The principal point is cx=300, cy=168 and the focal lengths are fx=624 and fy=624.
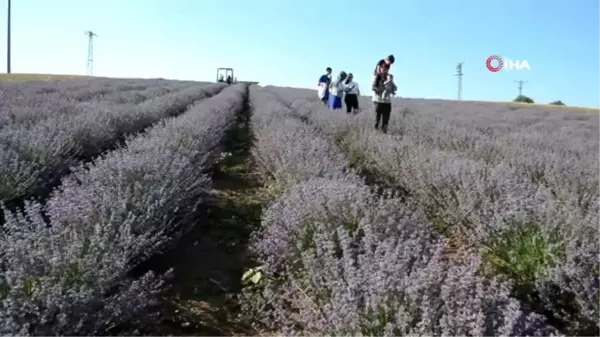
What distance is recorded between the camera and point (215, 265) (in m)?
4.06

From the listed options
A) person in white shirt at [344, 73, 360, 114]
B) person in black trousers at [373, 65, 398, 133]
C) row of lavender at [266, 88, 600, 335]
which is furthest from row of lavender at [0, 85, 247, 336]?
person in white shirt at [344, 73, 360, 114]

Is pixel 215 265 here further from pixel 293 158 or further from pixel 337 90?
pixel 337 90

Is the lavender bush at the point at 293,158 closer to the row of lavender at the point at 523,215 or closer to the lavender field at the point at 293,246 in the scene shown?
the lavender field at the point at 293,246

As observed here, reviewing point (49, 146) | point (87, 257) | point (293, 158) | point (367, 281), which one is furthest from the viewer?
point (293, 158)

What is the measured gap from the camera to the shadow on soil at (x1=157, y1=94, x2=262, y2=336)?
3.14 meters

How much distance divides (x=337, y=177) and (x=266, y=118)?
16.9 feet

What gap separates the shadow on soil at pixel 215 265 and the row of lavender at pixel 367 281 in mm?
179

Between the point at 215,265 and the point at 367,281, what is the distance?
1.87 metres

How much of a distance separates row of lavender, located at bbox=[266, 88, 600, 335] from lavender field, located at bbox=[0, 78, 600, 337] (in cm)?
1

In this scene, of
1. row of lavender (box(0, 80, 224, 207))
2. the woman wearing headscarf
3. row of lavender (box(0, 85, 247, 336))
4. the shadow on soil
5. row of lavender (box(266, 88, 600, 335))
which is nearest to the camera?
row of lavender (box(0, 85, 247, 336))

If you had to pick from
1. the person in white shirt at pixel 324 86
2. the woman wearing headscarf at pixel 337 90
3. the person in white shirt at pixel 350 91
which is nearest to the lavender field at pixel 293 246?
the person in white shirt at pixel 350 91

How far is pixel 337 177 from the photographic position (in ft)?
15.3

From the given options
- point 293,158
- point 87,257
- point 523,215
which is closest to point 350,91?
point 293,158

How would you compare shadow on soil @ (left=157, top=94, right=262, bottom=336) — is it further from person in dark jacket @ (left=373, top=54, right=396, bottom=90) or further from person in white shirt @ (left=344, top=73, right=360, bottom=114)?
person in white shirt @ (left=344, top=73, right=360, bottom=114)
